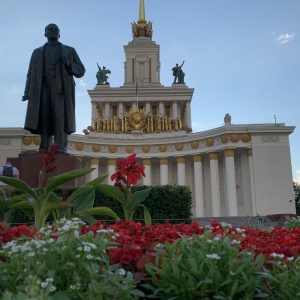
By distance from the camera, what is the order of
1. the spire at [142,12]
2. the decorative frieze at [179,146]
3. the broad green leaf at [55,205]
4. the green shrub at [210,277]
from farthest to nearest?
the spire at [142,12]
the decorative frieze at [179,146]
the broad green leaf at [55,205]
the green shrub at [210,277]

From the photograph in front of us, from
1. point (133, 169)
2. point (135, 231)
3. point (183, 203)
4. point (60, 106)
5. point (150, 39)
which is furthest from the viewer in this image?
point (150, 39)

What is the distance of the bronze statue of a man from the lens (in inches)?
355

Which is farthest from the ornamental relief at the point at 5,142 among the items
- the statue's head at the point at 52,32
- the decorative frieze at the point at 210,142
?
the statue's head at the point at 52,32

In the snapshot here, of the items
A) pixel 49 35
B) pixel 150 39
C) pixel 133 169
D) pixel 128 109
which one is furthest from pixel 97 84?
pixel 133 169

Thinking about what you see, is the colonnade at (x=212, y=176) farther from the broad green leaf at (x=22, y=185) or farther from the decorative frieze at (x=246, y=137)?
the broad green leaf at (x=22, y=185)

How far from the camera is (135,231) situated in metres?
4.04

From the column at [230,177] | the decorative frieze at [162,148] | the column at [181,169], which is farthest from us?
the decorative frieze at [162,148]

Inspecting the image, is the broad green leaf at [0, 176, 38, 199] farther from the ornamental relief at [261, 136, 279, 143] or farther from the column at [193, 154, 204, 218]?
the ornamental relief at [261, 136, 279, 143]

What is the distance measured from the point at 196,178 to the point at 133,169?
31234 millimetres

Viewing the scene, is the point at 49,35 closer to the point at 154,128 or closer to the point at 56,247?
the point at 56,247

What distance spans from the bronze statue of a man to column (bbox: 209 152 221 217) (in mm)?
27252

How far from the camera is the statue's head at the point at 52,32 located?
9305mm

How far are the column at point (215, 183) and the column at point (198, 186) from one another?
113 centimetres

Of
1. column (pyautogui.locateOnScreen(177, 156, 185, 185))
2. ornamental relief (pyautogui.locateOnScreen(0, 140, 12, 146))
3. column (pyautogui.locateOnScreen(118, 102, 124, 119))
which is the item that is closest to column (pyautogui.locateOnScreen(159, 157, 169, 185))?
column (pyautogui.locateOnScreen(177, 156, 185, 185))
